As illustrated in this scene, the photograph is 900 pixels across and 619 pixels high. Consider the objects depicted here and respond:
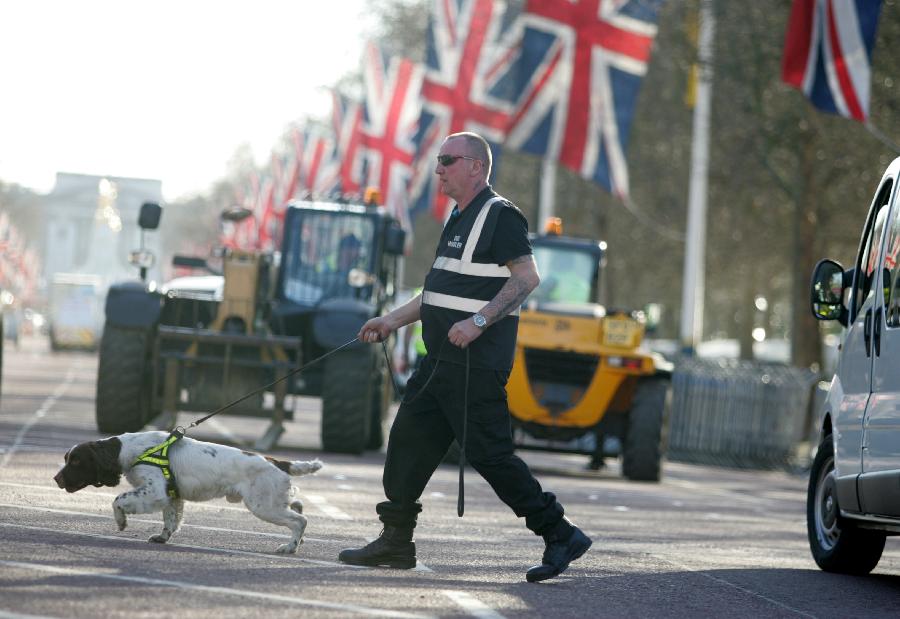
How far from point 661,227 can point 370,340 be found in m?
43.8

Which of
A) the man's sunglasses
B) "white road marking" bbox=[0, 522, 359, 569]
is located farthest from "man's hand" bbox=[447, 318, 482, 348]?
"white road marking" bbox=[0, 522, 359, 569]

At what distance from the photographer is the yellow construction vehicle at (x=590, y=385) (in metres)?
19.0

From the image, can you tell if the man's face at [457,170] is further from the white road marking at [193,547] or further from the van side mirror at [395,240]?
the van side mirror at [395,240]

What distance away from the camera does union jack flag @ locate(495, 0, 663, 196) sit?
28.6 meters

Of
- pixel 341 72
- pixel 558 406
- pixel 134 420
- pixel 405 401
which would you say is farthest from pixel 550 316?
pixel 341 72

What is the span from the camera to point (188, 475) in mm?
9148

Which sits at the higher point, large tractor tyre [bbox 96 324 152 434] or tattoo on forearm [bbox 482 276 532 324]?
tattoo on forearm [bbox 482 276 532 324]

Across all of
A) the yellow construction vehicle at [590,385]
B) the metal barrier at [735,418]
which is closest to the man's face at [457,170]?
the yellow construction vehicle at [590,385]

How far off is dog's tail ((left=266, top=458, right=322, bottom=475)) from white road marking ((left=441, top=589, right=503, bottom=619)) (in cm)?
109

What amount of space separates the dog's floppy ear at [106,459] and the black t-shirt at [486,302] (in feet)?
5.16

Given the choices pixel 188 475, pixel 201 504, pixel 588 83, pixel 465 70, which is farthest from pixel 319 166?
pixel 188 475

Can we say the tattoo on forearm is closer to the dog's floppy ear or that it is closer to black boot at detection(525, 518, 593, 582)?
black boot at detection(525, 518, 593, 582)

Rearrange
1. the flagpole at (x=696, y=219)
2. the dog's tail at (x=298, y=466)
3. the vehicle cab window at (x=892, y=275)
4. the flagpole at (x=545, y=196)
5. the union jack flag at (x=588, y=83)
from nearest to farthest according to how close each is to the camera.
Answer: the dog's tail at (x=298, y=466) → the vehicle cab window at (x=892, y=275) → the union jack flag at (x=588, y=83) → the flagpole at (x=696, y=219) → the flagpole at (x=545, y=196)

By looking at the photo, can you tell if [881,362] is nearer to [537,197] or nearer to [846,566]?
[846,566]
